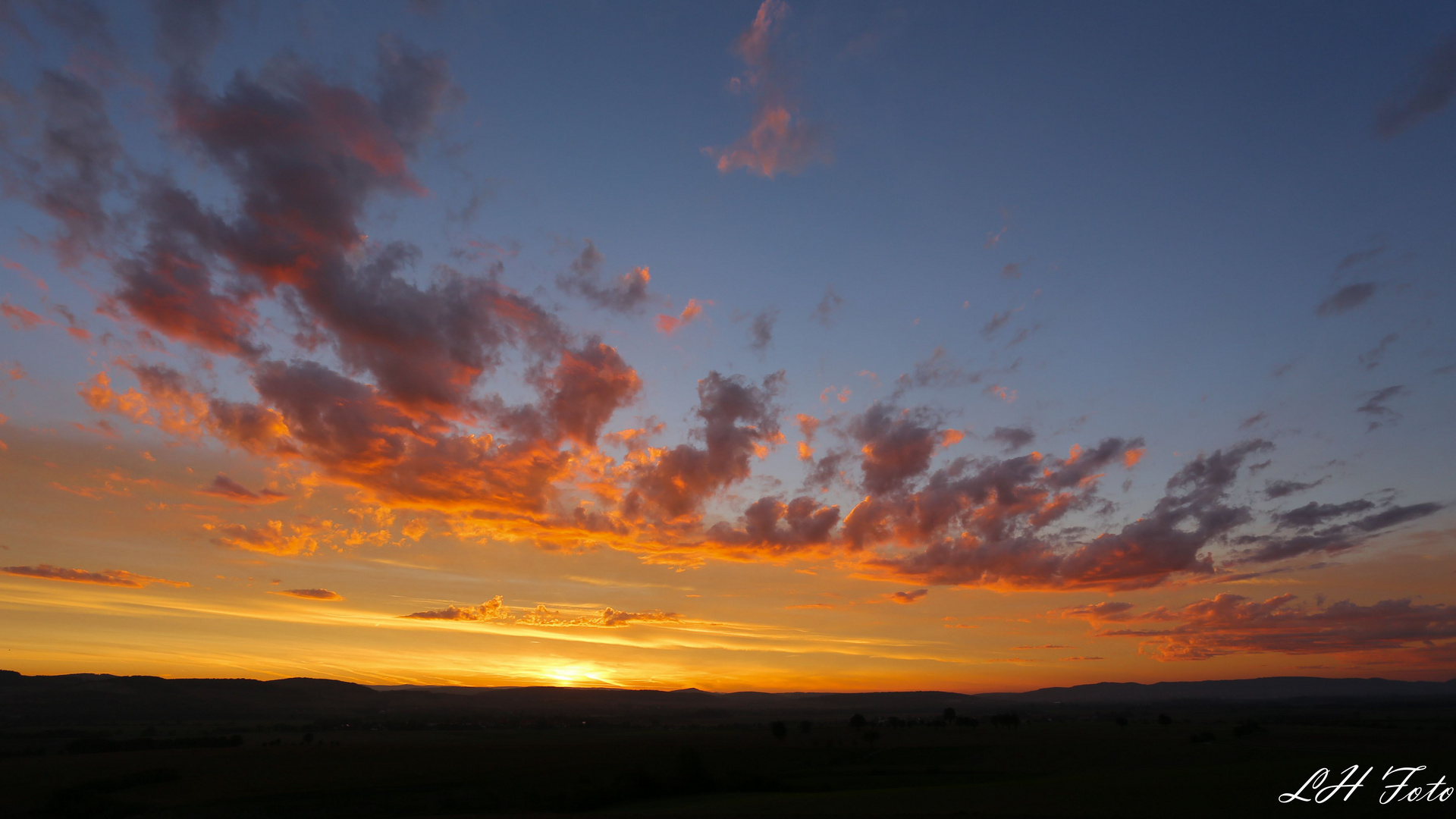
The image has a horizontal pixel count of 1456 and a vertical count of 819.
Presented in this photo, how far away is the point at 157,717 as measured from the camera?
162375 mm

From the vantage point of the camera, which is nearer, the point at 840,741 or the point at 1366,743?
the point at 1366,743

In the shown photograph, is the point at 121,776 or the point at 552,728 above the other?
the point at 121,776

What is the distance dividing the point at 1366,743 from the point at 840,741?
51213 millimetres

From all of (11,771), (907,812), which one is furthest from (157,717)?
(907,812)

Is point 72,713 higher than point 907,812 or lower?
lower

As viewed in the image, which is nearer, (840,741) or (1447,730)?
(1447,730)

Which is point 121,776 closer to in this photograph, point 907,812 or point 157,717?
point 907,812

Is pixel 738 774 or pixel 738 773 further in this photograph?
pixel 738 773

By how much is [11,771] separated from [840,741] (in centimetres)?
7616

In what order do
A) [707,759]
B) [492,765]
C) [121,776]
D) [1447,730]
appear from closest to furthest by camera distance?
[121,776] < [492,765] < [707,759] < [1447,730]

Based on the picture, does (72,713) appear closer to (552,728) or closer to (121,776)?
(552,728)

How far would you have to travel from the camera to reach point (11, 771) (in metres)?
57.6

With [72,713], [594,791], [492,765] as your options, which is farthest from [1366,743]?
[72,713]

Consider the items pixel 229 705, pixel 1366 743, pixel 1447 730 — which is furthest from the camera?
pixel 229 705
